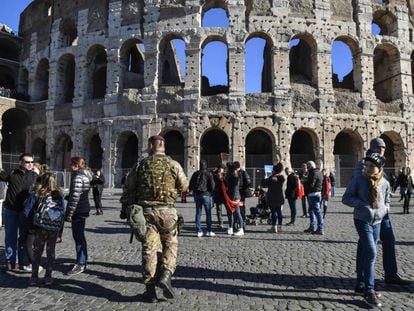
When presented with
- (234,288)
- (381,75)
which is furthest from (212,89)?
(234,288)

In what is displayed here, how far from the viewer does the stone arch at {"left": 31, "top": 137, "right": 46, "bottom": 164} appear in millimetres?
23219

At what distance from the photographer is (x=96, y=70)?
76.6ft

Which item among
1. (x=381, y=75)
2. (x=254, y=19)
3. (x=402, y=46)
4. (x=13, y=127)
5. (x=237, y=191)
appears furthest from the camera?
(x=13, y=127)

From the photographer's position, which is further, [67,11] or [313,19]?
[67,11]

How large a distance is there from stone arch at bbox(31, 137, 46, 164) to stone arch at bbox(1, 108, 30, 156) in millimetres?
1471

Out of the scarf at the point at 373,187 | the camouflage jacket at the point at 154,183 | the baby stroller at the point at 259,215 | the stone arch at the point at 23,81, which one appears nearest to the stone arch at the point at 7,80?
the stone arch at the point at 23,81

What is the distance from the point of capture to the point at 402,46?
19.9 m

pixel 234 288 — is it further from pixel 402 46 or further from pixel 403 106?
pixel 402 46

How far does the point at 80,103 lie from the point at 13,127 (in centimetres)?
792

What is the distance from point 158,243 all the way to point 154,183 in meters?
0.65

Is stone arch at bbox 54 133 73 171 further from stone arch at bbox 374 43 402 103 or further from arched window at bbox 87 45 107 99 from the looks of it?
stone arch at bbox 374 43 402 103

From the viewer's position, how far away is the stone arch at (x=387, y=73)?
19.9 metres

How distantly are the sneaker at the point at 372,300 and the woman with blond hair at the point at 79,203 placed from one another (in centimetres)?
345

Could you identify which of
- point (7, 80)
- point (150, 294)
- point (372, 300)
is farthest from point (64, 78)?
point (372, 300)
